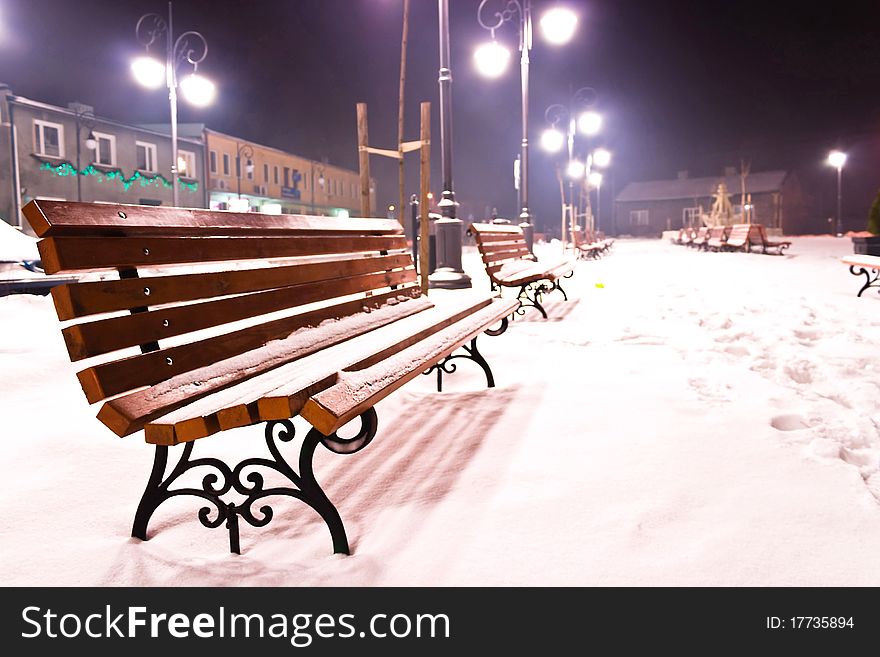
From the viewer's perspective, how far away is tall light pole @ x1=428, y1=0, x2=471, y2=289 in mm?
10055

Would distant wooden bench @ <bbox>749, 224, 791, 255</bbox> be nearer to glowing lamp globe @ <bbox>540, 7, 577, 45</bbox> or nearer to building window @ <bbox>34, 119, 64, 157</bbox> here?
glowing lamp globe @ <bbox>540, 7, 577, 45</bbox>

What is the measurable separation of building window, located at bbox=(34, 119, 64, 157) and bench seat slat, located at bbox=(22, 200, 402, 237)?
3119 centimetres

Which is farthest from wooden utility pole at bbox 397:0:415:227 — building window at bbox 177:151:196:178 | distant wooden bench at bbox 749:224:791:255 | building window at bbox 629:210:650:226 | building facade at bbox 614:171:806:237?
building window at bbox 629:210:650:226

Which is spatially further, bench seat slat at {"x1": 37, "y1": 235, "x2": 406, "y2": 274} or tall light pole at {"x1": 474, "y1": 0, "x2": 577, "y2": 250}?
tall light pole at {"x1": 474, "y1": 0, "x2": 577, "y2": 250}

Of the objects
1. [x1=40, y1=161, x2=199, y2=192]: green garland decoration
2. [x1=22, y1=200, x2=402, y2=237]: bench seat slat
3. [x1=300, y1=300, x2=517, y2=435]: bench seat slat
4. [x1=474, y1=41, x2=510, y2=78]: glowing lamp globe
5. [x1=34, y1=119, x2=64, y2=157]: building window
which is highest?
[x1=34, y1=119, x2=64, y2=157]: building window

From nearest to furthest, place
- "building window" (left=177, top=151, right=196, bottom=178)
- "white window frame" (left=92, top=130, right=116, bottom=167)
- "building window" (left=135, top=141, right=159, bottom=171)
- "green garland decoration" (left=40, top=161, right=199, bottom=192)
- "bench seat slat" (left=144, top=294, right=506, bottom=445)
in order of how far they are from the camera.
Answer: "bench seat slat" (left=144, top=294, right=506, bottom=445) → "green garland decoration" (left=40, top=161, right=199, bottom=192) → "white window frame" (left=92, top=130, right=116, bottom=167) → "building window" (left=135, top=141, right=159, bottom=171) → "building window" (left=177, top=151, right=196, bottom=178)

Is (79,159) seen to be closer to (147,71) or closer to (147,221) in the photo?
(147,71)

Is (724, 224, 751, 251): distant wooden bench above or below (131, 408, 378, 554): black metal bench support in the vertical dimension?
above

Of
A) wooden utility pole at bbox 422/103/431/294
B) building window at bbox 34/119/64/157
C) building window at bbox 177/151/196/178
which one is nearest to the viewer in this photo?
wooden utility pole at bbox 422/103/431/294

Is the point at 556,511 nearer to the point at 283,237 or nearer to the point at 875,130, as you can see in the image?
the point at 283,237

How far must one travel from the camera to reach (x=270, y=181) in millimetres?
49188

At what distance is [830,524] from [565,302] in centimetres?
723

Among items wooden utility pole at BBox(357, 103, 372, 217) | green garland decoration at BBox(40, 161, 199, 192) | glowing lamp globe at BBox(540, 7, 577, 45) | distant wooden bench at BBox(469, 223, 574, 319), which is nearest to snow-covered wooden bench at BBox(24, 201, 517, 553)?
distant wooden bench at BBox(469, 223, 574, 319)
